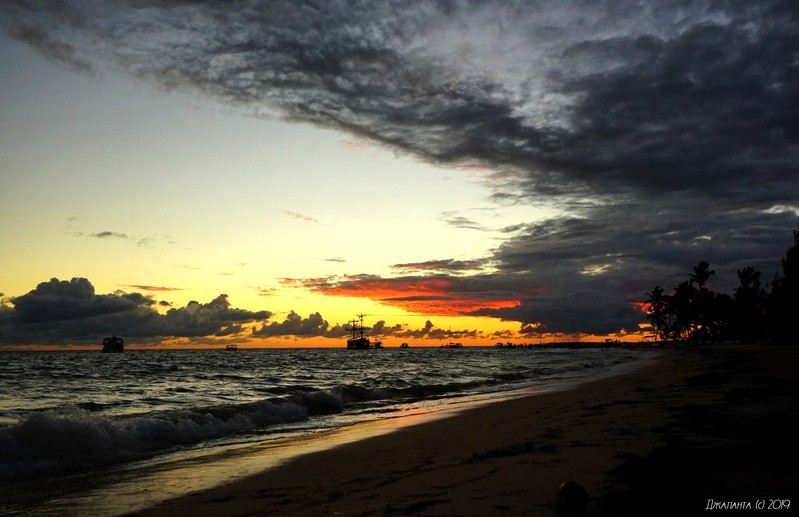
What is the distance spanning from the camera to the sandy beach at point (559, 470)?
549 centimetres

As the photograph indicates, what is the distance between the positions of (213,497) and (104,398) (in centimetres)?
2212

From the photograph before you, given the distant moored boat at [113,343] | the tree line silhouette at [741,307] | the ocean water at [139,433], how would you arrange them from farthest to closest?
the distant moored boat at [113,343]
the tree line silhouette at [741,307]
the ocean water at [139,433]

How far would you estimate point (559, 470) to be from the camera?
728 cm

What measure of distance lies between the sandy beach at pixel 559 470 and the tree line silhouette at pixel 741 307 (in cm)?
7076

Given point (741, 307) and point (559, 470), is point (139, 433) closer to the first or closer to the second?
point (559, 470)

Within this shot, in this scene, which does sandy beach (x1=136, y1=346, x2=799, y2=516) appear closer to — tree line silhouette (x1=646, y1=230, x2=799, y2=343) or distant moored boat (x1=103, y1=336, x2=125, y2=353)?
tree line silhouette (x1=646, y1=230, x2=799, y2=343)

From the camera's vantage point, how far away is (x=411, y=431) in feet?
50.1

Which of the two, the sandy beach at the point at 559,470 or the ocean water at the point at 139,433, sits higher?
the sandy beach at the point at 559,470

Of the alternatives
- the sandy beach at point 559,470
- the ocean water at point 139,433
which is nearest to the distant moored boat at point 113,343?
the ocean water at point 139,433

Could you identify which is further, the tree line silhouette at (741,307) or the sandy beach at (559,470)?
the tree line silhouette at (741,307)

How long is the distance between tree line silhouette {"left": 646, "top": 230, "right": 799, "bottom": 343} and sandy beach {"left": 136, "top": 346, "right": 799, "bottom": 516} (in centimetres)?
7076

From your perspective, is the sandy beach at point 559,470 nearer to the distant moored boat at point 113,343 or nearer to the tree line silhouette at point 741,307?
the tree line silhouette at point 741,307

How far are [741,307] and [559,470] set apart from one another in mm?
124040

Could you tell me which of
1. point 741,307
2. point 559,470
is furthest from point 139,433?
point 741,307
